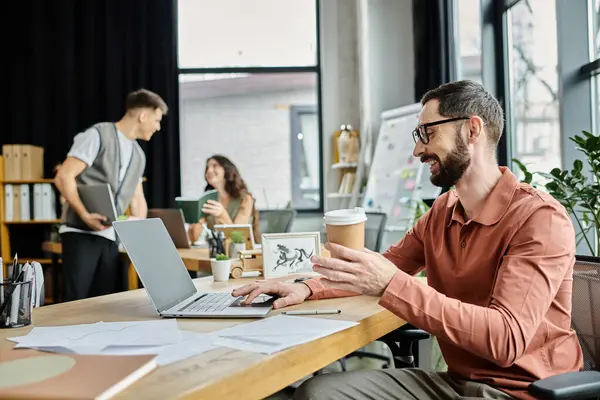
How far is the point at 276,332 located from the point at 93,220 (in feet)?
7.13

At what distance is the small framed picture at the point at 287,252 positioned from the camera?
2018 mm

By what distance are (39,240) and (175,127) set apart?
1751 mm

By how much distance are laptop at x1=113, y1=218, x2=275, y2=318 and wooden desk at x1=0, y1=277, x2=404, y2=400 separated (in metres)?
0.04

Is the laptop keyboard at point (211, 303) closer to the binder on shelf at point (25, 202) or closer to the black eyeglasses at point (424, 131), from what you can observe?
the black eyeglasses at point (424, 131)

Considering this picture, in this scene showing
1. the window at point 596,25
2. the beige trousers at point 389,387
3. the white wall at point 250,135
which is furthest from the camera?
the white wall at point 250,135

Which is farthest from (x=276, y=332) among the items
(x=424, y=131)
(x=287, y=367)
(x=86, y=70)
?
(x=86, y=70)

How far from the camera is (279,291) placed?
152 cm

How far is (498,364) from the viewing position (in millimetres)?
1247

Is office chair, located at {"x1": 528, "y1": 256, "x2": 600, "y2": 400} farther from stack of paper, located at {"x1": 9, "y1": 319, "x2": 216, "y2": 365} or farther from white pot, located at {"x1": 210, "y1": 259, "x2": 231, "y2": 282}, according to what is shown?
white pot, located at {"x1": 210, "y1": 259, "x2": 231, "y2": 282}

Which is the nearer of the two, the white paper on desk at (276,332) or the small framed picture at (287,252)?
the white paper on desk at (276,332)

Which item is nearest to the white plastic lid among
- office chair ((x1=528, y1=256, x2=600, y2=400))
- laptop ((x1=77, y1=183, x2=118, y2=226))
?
office chair ((x1=528, y1=256, x2=600, y2=400))

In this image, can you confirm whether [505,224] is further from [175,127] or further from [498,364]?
[175,127]

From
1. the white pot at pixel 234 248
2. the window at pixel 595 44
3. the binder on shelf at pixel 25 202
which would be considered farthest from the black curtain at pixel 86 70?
the window at pixel 595 44

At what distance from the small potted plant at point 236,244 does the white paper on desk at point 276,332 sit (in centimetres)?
125
